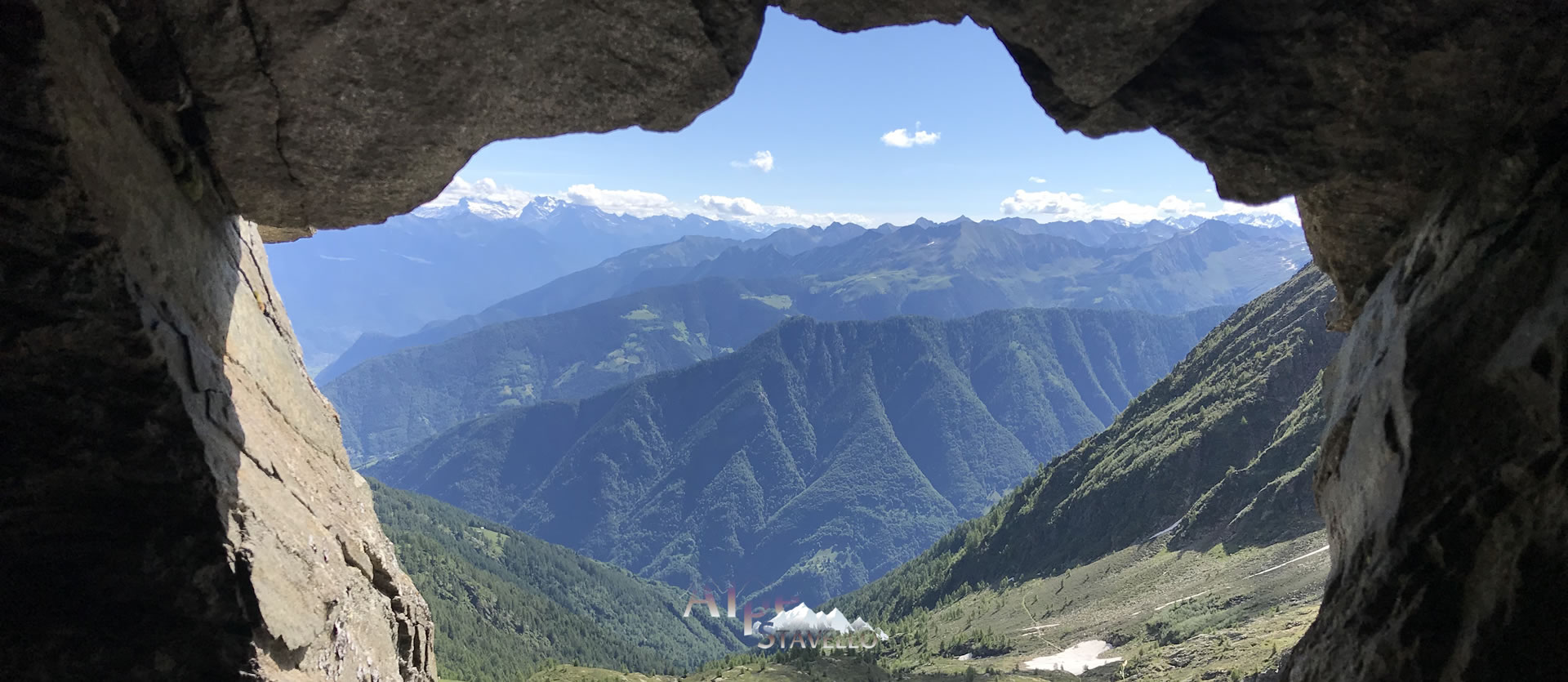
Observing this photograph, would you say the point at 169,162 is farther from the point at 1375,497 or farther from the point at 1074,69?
the point at 1375,497

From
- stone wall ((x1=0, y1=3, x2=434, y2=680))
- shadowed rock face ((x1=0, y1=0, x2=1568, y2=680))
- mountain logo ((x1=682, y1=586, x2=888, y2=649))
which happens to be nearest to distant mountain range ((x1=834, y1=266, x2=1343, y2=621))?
mountain logo ((x1=682, y1=586, x2=888, y2=649))

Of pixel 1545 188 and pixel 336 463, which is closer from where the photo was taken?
pixel 1545 188

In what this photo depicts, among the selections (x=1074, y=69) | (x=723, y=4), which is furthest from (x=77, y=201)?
(x=1074, y=69)

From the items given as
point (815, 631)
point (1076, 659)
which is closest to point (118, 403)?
point (1076, 659)

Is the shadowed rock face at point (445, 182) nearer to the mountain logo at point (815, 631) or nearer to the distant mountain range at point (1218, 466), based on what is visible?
the distant mountain range at point (1218, 466)

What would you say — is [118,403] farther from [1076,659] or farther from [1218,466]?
[1218,466]
